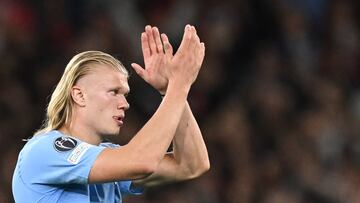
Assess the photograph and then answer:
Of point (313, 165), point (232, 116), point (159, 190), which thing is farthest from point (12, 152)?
point (313, 165)

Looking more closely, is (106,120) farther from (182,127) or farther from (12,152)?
(12,152)

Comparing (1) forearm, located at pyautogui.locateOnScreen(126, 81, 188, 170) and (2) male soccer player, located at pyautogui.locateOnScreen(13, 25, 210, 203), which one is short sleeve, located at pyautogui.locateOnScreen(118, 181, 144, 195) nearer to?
(2) male soccer player, located at pyautogui.locateOnScreen(13, 25, 210, 203)

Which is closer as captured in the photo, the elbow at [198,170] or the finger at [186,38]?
the finger at [186,38]

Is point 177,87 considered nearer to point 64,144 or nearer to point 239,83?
point 64,144

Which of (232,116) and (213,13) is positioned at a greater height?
(213,13)

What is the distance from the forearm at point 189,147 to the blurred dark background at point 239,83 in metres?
3.30

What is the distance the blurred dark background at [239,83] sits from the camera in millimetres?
8375

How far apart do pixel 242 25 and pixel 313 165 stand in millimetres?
1772

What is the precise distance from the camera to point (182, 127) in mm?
4766

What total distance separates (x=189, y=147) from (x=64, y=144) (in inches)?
30.0

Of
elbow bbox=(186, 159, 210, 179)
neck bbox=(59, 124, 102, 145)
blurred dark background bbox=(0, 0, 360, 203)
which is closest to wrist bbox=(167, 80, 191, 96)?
neck bbox=(59, 124, 102, 145)

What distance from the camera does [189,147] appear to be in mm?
4789

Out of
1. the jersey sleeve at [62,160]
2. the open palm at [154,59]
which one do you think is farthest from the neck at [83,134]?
the open palm at [154,59]

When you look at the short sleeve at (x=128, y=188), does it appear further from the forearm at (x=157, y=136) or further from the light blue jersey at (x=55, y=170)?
the forearm at (x=157, y=136)
